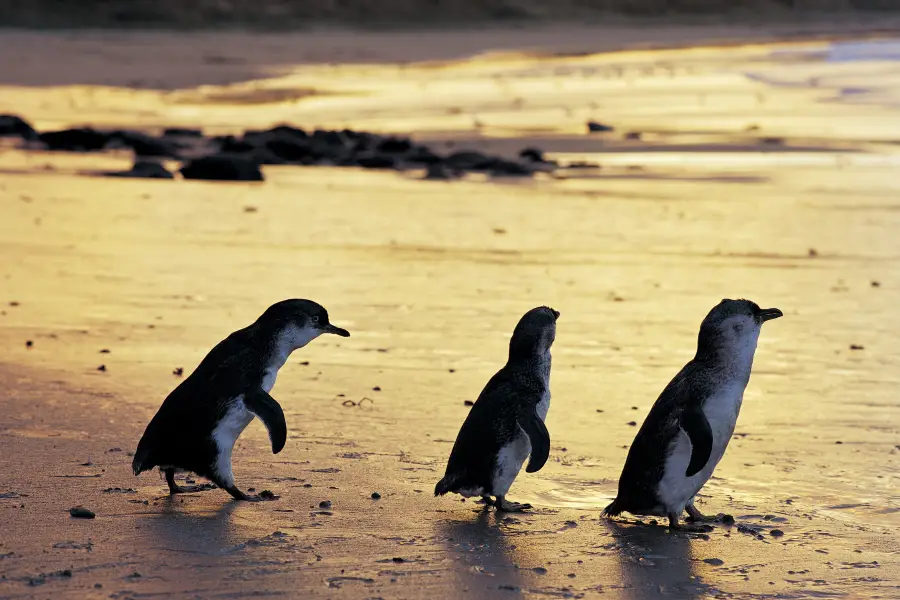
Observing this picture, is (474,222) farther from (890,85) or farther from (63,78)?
(63,78)

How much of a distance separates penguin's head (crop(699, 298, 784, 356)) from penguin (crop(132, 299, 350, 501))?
160 centimetres

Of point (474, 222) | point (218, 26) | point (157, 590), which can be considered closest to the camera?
point (157, 590)

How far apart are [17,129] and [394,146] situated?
6.06 meters

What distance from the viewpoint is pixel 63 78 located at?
35.0 m

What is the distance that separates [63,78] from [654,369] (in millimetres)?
28933

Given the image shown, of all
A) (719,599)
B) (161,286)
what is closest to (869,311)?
(161,286)

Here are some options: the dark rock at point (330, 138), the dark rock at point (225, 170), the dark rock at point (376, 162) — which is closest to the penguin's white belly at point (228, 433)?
the dark rock at point (225, 170)

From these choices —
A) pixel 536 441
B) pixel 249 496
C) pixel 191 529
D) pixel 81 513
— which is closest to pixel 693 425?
pixel 536 441

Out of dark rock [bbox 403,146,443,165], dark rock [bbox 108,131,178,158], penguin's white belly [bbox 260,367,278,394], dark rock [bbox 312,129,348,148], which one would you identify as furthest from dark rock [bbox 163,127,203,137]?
penguin's white belly [bbox 260,367,278,394]

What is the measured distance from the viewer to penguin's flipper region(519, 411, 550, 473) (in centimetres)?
563

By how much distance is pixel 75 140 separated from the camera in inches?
850

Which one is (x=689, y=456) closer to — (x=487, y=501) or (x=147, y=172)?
(x=487, y=501)

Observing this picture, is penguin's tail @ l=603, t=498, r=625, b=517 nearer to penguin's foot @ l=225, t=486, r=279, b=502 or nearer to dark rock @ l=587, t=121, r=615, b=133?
penguin's foot @ l=225, t=486, r=279, b=502

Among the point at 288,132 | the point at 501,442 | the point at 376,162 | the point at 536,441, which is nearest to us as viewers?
the point at 536,441
